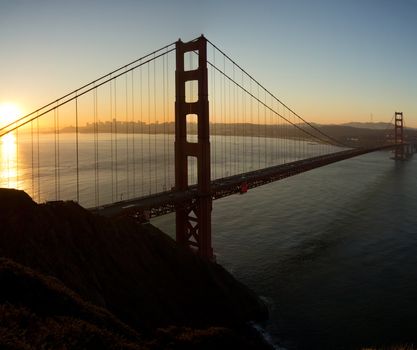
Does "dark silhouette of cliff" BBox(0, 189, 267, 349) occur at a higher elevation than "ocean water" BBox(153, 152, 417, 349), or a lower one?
higher

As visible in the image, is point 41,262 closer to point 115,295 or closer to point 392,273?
point 115,295

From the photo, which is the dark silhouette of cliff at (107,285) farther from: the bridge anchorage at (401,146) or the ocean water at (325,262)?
the bridge anchorage at (401,146)

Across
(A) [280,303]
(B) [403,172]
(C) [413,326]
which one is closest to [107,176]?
(A) [280,303]

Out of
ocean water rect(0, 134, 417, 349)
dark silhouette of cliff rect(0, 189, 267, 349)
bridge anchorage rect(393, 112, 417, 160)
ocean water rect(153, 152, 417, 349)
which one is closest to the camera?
dark silhouette of cliff rect(0, 189, 267, 349)

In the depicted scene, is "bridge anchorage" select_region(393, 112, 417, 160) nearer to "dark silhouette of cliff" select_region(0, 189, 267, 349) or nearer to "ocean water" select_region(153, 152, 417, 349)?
"ocean water" select_region(153, 152, 417, 349)

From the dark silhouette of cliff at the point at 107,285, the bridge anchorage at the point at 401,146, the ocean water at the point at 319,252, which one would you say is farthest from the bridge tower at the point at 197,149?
the bridge anchorage at the point at 401,146

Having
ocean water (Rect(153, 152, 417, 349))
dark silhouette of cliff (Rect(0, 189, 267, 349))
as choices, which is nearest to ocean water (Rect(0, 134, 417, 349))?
ocean water (Rect(153, 152, 417, 349))
